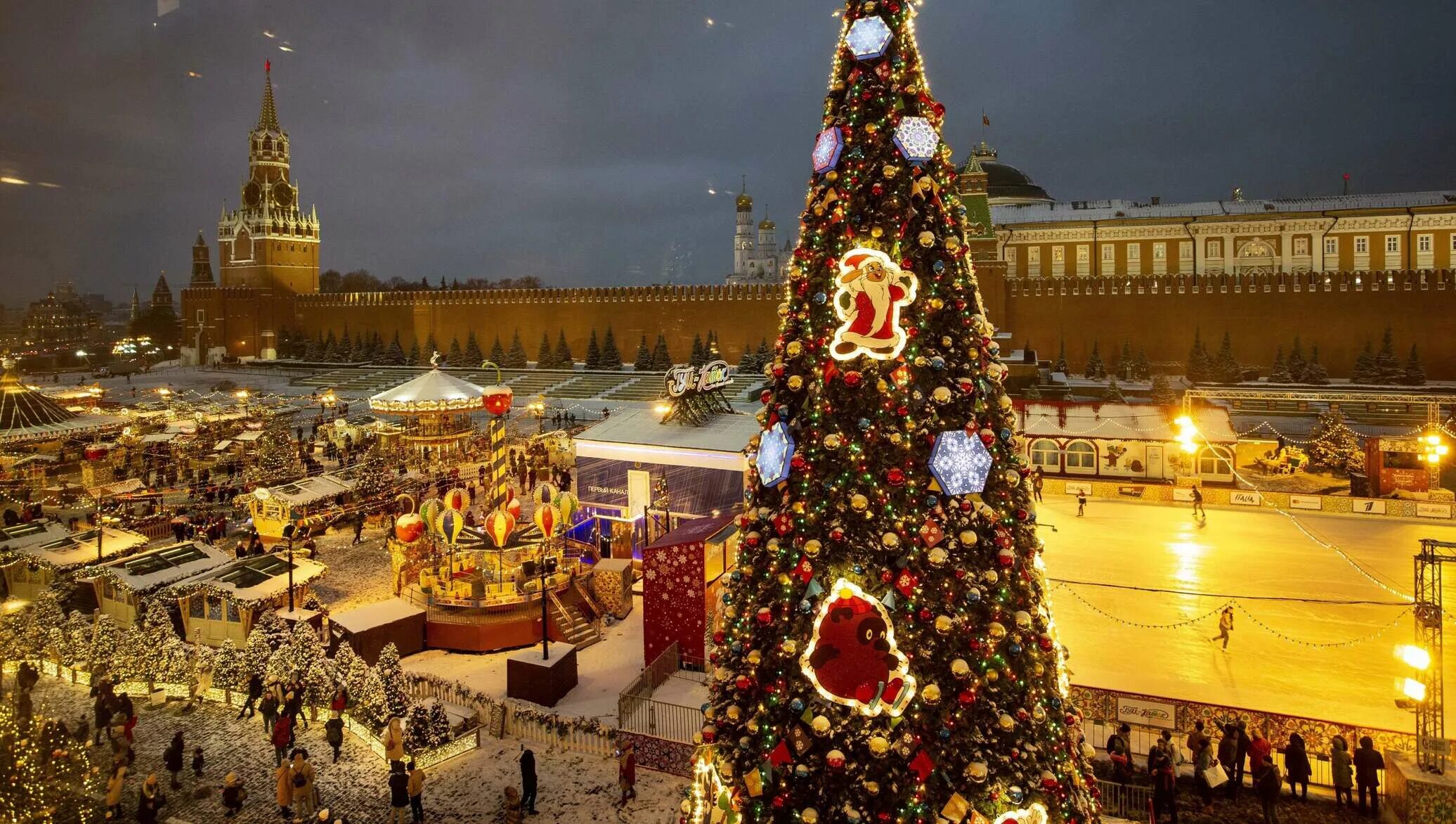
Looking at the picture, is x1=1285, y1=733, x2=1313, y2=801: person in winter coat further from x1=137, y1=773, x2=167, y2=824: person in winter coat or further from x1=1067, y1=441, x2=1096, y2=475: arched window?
x1=1067, y1=441, x2=1096, y2=475: arched window

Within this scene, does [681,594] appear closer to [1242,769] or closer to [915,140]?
[1242,769]

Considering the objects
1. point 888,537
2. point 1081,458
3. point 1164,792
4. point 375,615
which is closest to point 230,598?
point 375,615

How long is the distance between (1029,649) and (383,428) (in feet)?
55.6

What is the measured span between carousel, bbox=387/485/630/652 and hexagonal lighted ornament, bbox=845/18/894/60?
6.08m

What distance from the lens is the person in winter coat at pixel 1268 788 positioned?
4953mm

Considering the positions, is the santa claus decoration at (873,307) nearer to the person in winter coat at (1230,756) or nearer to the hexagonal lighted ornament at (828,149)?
the hexagonal lighted ornament at (828,149)

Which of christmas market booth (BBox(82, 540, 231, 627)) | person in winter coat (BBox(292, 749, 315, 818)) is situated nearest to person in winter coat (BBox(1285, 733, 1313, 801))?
person in winter coat (BBox(292, 749, 315, 818))

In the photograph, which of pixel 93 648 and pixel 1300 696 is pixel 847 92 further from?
pixel 93 648

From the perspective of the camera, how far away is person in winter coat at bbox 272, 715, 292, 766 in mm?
6133

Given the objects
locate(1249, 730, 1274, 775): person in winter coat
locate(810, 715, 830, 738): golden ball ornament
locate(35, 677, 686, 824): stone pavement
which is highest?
locate(810, 715, 830, 738): golden ball ornament

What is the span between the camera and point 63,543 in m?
9.89

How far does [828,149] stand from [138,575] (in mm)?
8986

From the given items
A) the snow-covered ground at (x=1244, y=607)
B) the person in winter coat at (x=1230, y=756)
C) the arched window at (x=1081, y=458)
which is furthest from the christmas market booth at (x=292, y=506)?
the arched window at (x=1081, y=458)

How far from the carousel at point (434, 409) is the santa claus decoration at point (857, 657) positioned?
43.3ft
